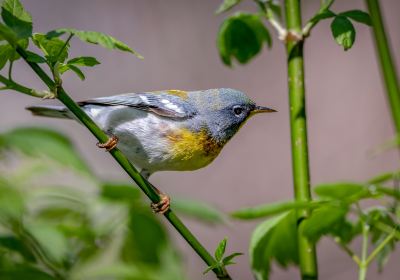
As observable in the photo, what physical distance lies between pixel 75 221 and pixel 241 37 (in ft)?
2.43

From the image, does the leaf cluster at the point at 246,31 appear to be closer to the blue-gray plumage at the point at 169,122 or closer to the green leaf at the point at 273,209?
the blue-gray plumage at the point at 169,122

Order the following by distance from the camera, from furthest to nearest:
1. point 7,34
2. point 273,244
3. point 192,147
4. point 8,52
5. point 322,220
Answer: point 192,147, point 273,244, point 322,220, point 8,52, point 7,34

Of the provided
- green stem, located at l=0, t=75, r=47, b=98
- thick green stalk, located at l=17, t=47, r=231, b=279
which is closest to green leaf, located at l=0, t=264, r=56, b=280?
thick green stalk, located at l=17, t=47, r=231, b=279

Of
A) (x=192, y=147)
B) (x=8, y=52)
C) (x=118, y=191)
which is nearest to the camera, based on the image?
(x=8, y=52)

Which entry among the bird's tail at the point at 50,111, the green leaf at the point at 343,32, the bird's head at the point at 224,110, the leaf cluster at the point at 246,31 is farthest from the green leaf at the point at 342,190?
the bird's tail at the point at 50,111

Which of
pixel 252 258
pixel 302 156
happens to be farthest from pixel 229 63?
pixel 252 258

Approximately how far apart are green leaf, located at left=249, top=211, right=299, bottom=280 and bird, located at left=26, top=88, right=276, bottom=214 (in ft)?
1.67

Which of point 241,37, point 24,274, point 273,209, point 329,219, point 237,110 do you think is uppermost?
point 241,37

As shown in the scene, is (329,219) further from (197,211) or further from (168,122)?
(168,122)

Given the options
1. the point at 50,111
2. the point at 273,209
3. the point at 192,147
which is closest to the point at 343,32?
the point at 273,209

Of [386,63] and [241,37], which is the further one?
[241,37]

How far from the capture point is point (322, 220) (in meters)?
1.49

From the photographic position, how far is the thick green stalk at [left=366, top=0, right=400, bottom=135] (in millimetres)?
1532

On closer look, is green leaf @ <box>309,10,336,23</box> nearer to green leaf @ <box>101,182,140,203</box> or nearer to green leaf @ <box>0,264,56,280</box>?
green leaf @ <box>101,182,140,203</box>
